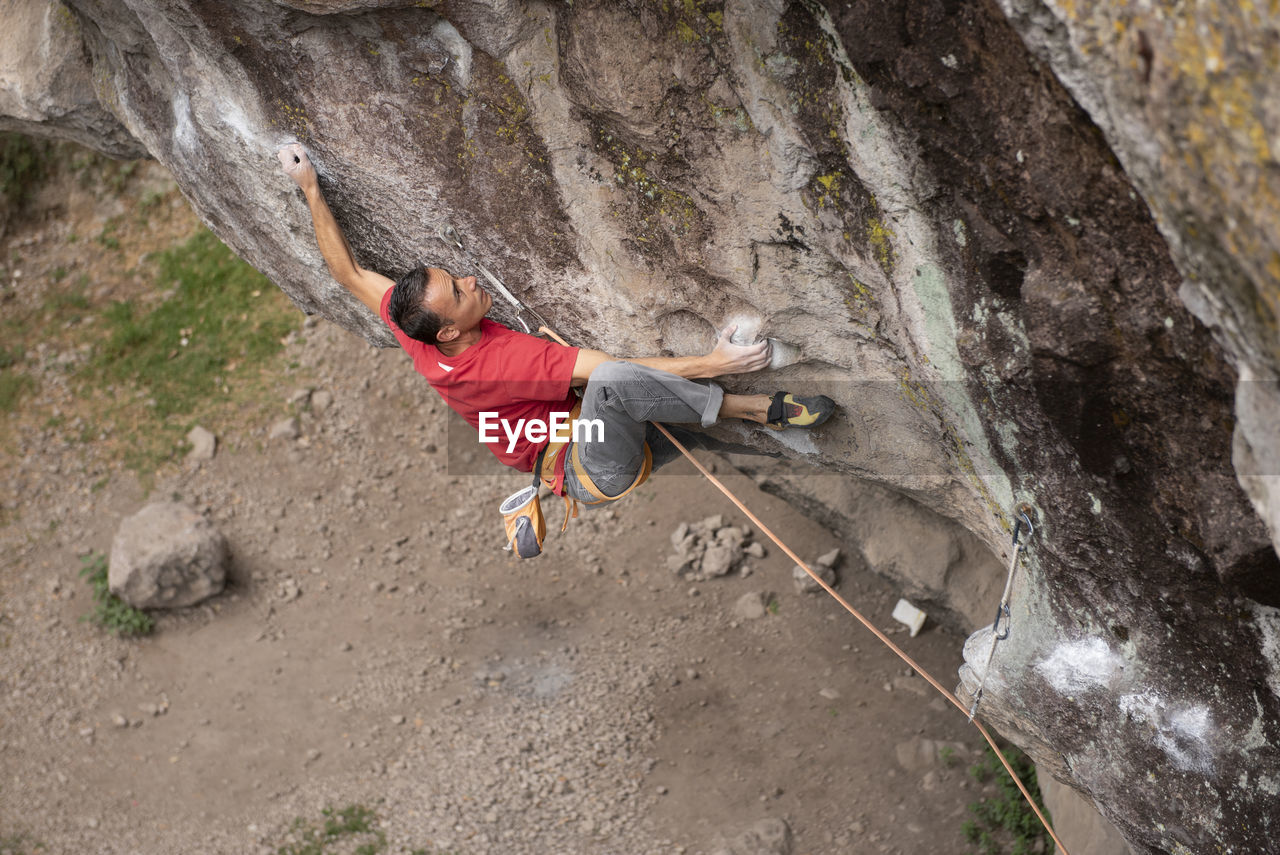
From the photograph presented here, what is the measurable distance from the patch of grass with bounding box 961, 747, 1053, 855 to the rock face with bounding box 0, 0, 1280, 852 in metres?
2.13

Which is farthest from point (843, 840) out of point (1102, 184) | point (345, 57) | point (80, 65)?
point (80, 65)

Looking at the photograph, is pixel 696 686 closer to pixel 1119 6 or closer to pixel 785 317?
pixel 785 317

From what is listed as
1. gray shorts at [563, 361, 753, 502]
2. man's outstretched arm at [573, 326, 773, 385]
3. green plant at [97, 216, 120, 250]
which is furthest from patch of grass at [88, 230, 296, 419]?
man's outstretched arm at [573, 326, 773, 385]

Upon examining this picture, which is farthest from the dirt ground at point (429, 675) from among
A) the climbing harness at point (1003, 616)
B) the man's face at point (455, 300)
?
the man's face at point (455, 300)

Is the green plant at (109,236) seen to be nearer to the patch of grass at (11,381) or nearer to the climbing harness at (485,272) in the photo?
the patch of grass at (11,381)

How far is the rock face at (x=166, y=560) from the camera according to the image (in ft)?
27.8

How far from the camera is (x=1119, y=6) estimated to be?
254cm

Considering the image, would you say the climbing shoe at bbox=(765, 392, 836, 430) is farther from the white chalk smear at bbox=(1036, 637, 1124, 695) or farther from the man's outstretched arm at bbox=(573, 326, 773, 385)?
the white chalk smear at bbox=(1036, 637, 1124, 695)

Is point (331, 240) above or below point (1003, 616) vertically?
above

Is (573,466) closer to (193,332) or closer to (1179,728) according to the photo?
(1179,728)

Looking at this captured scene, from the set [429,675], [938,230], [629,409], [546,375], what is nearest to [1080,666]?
[938,230]

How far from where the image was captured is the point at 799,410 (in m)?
4.95

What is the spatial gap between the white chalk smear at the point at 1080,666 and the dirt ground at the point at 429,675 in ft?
8.96

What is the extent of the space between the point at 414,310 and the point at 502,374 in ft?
1.69
